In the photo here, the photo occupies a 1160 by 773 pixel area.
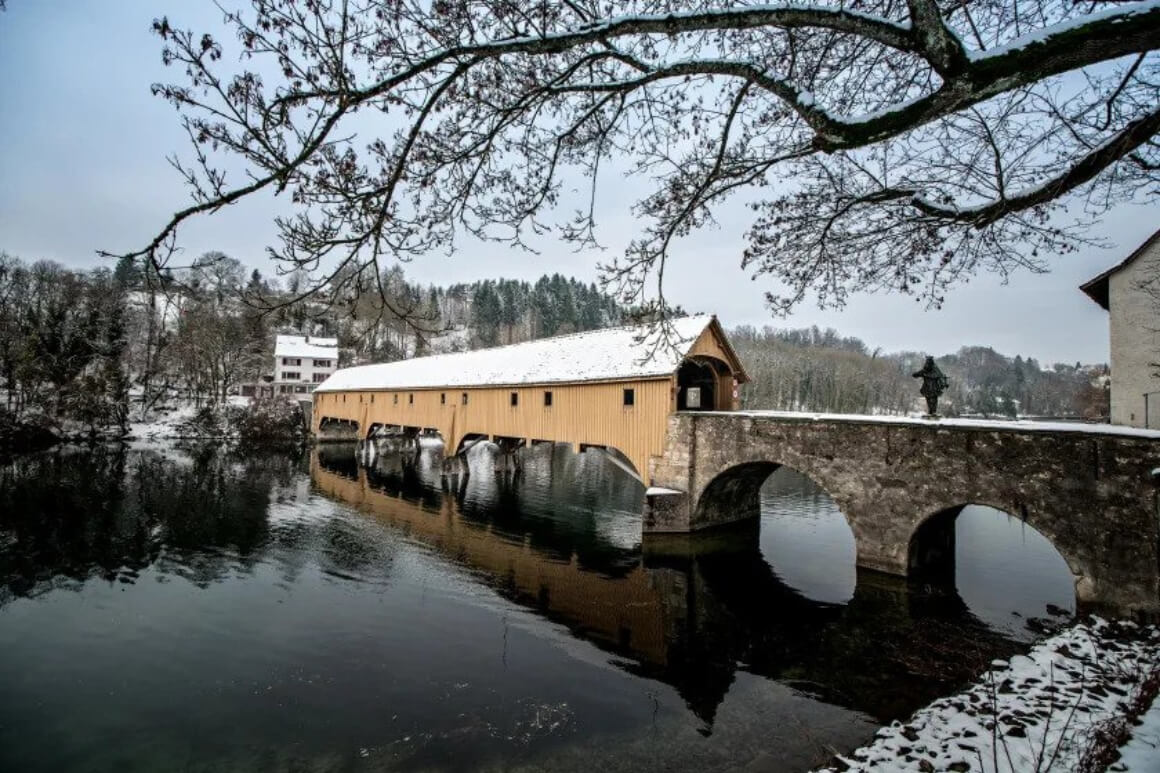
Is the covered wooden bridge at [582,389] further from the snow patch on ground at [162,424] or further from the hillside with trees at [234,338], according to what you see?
the snow patch on ground at [162,424]

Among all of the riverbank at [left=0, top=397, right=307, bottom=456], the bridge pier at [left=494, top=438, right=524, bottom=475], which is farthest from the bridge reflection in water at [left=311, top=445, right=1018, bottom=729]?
the riverbank at [left=0, top=397, right=307, bottom=456]

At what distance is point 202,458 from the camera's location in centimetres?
2961

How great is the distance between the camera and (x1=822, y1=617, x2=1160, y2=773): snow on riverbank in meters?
4.72

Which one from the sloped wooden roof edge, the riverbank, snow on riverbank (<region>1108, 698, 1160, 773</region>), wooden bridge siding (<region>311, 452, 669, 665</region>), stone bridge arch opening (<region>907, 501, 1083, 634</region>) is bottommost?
wooden bridge siding (<region>311, 452, 669, 665</region>)

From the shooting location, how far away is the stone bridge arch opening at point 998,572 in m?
10.2

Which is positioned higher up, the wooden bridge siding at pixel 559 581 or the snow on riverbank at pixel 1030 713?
the snow on riverbank at pixel 1030 713

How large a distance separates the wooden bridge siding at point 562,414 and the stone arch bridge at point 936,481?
2.83ft

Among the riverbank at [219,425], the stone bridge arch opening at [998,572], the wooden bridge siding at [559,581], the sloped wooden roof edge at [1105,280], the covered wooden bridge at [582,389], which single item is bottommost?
the wooden bridge siding at [559,581]

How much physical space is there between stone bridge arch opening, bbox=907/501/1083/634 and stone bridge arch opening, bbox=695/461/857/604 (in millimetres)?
1605

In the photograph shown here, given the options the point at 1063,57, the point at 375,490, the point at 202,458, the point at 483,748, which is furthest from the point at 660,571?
the point at 202,458

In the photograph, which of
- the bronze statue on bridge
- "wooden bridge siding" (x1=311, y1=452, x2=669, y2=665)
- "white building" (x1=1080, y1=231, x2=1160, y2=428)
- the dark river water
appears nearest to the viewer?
the dark river water

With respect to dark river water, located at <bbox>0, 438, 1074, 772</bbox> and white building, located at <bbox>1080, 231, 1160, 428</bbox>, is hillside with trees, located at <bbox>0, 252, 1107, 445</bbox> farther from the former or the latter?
white building, located at <bbox>1080, 231, 1160, 428</bbox>

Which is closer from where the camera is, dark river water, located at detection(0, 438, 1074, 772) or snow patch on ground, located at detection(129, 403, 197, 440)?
dark river water, located at detection(0, 438, 1074, 772)

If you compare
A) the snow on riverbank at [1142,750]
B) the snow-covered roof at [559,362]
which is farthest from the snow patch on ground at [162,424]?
the snow on riverbank at [1142,750]
